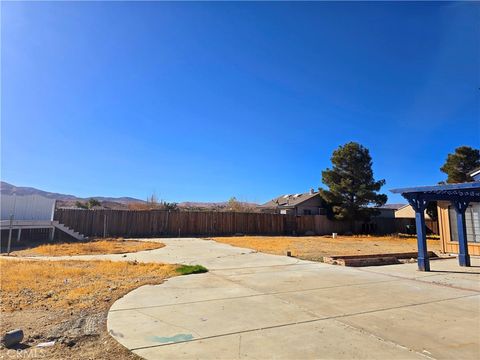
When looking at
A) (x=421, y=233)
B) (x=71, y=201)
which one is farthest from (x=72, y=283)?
(x=71, y=201)

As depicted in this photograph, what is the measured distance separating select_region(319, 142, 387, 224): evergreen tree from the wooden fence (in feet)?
7.53

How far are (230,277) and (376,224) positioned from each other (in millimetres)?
32456

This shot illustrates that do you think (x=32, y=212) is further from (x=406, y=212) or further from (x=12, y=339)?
(x=406, y=212)

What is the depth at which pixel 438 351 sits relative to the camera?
405 centimetres

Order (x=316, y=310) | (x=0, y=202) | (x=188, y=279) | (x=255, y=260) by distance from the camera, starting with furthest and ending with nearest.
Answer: (x=0, y=202) < (x=255, y=260) < (x=188, y=279) < (x=316, y=310)

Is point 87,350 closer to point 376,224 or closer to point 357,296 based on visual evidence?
point 357,296

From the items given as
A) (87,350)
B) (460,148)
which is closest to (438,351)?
(87,350)

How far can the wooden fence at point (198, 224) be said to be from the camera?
84.6 ft

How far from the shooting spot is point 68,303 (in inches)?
246

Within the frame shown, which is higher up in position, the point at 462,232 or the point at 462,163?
the point at 462,163

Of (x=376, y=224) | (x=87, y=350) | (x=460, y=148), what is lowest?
(x=87, y=350)

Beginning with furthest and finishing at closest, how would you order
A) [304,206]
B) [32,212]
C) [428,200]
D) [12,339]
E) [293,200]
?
[293,200] → [304,206] → [32,212] → [428,200] → [12,339]

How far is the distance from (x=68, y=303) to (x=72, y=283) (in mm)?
2000

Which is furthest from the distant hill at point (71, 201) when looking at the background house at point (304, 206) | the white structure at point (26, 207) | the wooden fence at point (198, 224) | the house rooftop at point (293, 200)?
the white structure at point (26, 207)
